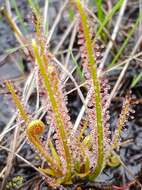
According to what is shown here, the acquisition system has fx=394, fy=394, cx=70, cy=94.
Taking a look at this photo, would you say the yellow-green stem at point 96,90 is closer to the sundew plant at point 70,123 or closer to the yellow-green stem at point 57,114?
the sundew plant at point 70,123

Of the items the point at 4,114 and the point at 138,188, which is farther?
the point at 4,114

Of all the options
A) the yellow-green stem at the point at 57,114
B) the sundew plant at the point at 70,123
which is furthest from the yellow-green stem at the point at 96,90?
the yellow-green stem at the point at 57,114

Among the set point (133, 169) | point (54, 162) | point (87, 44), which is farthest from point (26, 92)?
point (87, 44)

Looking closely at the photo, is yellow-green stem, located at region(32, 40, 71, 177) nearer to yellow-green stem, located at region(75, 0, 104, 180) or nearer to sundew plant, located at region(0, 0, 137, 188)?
sundew plant, located at region(0, 0, 137, 188)

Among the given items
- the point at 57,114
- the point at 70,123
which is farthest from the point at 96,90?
the point at 70,123

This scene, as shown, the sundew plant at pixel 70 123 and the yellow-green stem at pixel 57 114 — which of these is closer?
the yellow-green stem at pixel 57 114

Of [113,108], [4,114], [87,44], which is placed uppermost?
[87,44]

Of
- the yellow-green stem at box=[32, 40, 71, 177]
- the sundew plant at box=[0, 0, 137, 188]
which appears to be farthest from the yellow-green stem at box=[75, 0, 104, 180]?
the yellow-green stem at box=[32, 40, 71, 177]

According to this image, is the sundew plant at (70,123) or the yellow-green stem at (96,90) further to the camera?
the sundew plant at (70,123)

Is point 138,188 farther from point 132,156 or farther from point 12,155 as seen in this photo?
point 12,155
